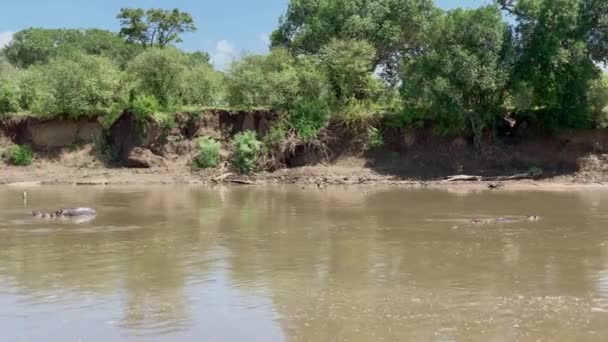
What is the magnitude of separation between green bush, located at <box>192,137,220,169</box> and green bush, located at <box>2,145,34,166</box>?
7.83m

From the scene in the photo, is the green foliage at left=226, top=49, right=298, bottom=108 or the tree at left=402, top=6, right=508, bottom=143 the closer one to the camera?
the tree at left=402, top=6, right=508, bottom=143

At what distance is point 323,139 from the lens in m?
31.8

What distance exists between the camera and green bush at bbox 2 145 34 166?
33.7 metres

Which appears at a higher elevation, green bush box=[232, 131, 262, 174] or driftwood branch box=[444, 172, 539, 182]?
green bush box=[232, 131, 262, 174]

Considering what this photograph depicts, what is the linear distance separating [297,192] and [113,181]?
9.02m

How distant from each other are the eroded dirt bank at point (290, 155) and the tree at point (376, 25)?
24.2 feet

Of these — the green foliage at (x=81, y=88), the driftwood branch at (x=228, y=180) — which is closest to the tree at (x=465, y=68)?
the driftwood branch at (x=228, y=180)

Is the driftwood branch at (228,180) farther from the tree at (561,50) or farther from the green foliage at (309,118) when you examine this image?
the tree at (561,50)

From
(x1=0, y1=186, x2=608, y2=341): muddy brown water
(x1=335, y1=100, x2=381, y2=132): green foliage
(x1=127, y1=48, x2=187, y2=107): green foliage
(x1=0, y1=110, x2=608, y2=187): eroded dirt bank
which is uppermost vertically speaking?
(x1=127, y1=48, x2=187, y2=107): green foliage

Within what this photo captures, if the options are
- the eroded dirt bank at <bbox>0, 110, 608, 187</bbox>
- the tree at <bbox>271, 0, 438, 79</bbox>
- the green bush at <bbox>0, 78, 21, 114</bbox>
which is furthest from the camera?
the tree at <bbox>271, 0, 438, 79</bbox>

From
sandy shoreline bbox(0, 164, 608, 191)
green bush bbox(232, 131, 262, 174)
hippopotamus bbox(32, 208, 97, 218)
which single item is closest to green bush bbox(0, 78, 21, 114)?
sandy shoreline bbox(0, 164, 608, 191)

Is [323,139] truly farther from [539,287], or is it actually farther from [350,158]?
[539,287]

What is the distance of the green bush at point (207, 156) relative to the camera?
3192cm

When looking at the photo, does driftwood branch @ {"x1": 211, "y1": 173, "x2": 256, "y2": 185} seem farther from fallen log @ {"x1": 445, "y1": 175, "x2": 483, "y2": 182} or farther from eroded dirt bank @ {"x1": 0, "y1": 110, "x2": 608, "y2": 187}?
fallen log @ {"x1": 445, "y1": 175, "x2": 483, "y2": 182}
